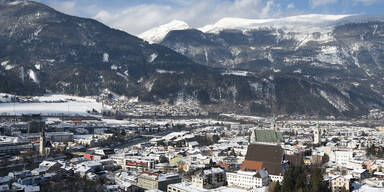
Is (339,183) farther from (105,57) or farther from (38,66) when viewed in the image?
(105,57)

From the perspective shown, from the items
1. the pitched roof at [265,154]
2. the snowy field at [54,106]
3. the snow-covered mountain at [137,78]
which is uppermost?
the snow-covered mountain at [137,78]

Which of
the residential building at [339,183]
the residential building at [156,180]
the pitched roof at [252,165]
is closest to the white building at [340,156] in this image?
the pitched roof at [252,165]

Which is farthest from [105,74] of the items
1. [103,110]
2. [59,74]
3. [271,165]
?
[271,165]

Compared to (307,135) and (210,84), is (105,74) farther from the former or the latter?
(307,135)

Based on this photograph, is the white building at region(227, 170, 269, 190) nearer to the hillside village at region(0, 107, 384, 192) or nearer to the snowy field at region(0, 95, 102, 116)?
the hillside village at region(0, 107, 384, 192)

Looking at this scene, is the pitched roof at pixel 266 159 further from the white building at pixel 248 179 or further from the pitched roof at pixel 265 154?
the white building at pixel 248 179

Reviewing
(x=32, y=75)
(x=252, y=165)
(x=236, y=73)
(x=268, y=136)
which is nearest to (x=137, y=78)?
(x=32, y=75)

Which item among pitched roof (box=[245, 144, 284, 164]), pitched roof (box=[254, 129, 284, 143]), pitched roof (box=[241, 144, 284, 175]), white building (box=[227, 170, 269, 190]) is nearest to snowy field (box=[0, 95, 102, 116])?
pitched roof (box=[254, 129, 284, 143])
